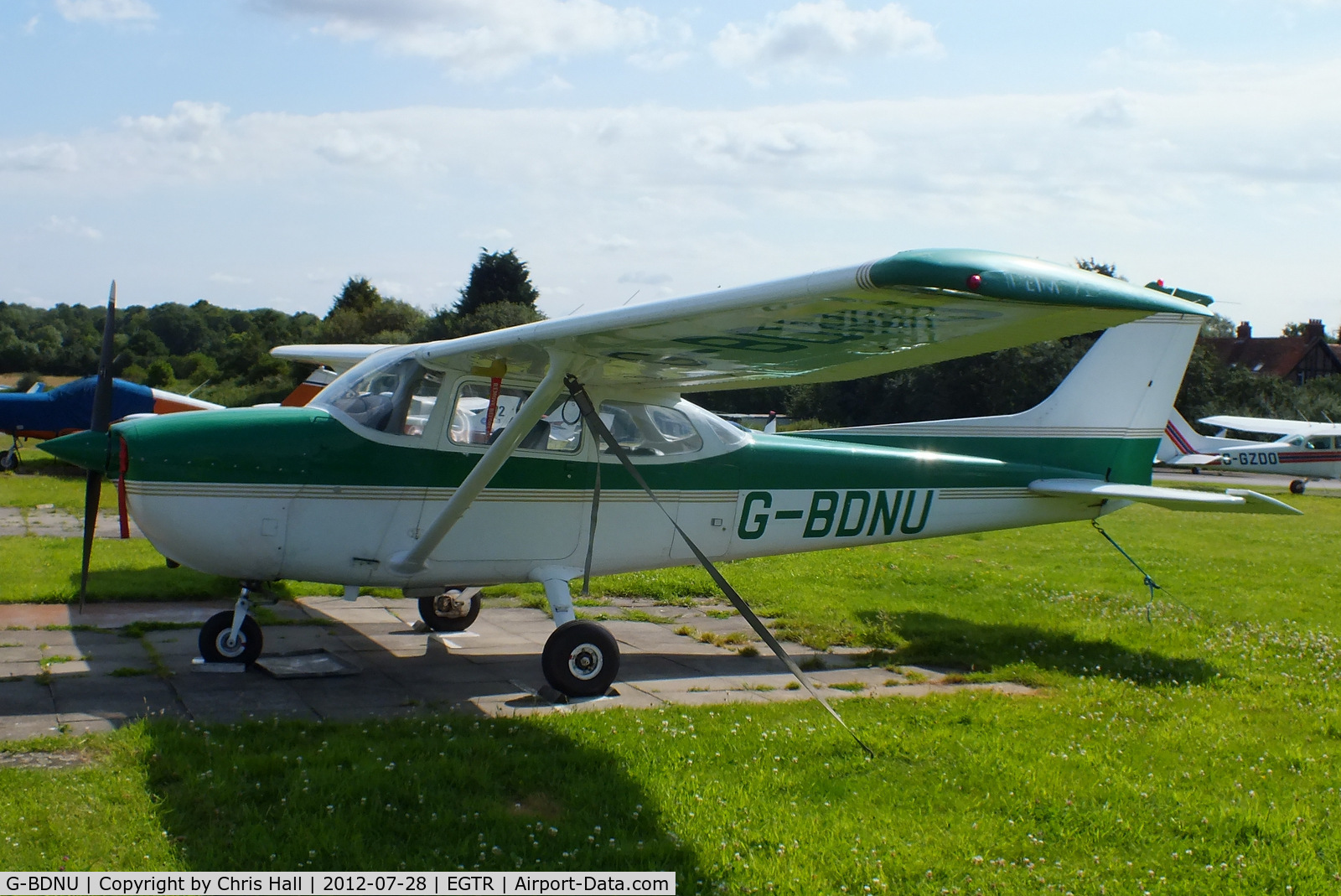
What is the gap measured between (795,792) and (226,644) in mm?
4222

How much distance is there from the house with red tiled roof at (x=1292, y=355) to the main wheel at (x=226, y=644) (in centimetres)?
8585

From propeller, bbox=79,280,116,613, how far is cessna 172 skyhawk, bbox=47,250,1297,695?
0.42 ft

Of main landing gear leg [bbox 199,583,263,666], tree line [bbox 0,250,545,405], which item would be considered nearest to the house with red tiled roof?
tree line [bbox 0,250,545,405]

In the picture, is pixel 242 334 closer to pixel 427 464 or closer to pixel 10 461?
pixel 10 461

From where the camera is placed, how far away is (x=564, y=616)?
7.14 m

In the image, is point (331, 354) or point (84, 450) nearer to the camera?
point (84, 450)

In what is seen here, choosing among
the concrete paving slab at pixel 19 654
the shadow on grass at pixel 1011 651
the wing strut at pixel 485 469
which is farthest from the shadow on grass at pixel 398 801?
the shadow on grass at pixel 1011 651

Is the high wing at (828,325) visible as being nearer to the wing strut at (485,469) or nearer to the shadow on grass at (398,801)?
the wing strut at (485,469)

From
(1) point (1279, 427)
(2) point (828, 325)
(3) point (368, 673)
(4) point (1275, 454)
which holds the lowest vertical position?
(3) point (368, 673)

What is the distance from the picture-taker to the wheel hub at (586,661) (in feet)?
22.3

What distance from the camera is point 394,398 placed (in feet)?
23.2

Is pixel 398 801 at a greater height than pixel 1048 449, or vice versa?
pixel 1048 449

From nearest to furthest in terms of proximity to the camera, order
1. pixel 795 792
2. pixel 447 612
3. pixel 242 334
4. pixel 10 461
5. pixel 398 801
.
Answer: pixel 398 801 < pixel 795 792 < pixel 447 612 < pixel 10 461 < pixel 242 334

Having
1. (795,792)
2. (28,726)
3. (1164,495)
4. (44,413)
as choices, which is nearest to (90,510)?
(28,726)
